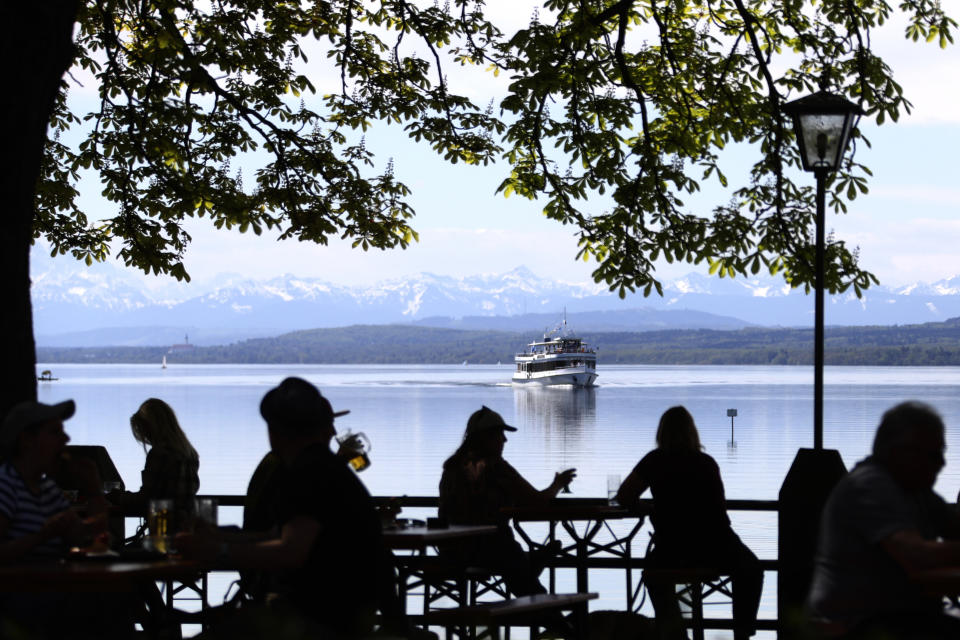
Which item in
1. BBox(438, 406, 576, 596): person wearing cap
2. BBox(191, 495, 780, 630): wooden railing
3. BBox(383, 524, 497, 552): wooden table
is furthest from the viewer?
BBox(191, 495, 780, 630): wooden railing

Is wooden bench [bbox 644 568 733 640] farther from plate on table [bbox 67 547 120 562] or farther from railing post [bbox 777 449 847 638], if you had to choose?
plate on table [bbox 67 547 120 562]

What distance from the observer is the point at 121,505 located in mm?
7984

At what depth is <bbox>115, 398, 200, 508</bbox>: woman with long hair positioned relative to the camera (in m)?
6.72

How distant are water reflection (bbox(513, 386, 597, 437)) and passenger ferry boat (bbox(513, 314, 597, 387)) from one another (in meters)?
0.87

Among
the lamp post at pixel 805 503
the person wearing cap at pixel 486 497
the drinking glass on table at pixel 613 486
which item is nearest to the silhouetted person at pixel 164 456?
the person wearing cap at pixel 486 497

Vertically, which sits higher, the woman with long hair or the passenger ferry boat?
the woman with long hair

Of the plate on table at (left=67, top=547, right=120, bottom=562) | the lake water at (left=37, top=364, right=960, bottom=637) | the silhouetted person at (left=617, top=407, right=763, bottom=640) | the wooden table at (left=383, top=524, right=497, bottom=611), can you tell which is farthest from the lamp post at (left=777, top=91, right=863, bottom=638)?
the lake water at (left=37, top=364, right=960, bottom=637)

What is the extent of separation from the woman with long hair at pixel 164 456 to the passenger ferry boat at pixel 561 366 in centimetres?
10518

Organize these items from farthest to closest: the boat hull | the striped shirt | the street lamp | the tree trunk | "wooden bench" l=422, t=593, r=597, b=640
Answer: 1. the boat hull
2. the street lamp
3. "wooden bench" l=422, t=593, r=597, b=640
4. the tree trunk
5. the striped shirt

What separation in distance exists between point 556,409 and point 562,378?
1441 inches

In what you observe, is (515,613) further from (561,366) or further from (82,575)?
(561,366)

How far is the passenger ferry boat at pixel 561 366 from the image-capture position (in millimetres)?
112875

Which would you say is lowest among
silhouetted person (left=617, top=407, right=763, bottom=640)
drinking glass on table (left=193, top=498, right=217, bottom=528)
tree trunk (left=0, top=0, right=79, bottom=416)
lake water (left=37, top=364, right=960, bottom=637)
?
lake water (left=37, top=364, right=960, bottom=637)

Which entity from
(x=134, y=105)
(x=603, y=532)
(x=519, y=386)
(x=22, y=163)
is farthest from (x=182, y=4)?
(x=519, y=386)
